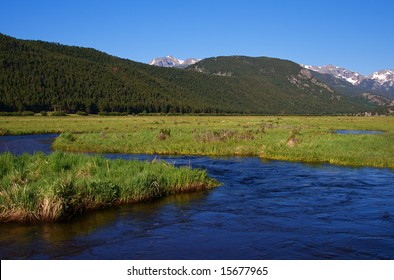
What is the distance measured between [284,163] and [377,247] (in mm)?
19068

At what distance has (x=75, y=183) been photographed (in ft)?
55.1

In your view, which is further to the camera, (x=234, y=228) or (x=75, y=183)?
(x=75, y=183)

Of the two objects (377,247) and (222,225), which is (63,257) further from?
(377,247)

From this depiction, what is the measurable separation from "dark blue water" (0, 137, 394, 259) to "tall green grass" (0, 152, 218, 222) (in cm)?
54

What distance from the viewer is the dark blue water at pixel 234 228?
12.3 m

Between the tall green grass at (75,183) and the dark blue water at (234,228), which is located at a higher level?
the tall green grass at (75,183)

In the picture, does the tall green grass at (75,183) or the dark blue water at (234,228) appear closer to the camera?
the dark blue water at (234,228)

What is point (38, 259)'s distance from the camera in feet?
37.9

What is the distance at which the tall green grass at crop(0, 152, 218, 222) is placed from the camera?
49.3ft

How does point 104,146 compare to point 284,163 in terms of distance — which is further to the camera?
point 104,146

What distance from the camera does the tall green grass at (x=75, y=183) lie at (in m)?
15.0

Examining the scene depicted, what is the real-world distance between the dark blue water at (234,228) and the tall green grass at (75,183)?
0.54 m

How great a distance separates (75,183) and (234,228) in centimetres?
662
